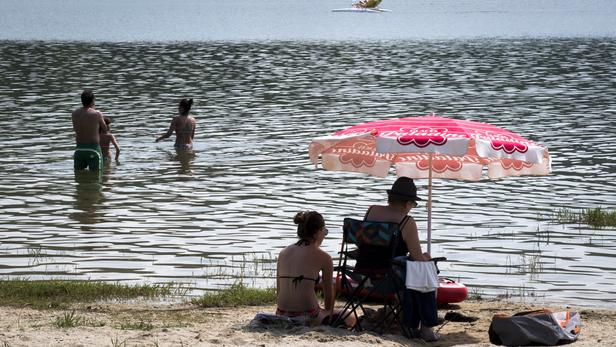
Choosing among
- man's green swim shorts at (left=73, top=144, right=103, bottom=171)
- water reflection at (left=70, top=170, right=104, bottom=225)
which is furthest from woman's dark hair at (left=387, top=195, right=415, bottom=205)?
man's green swim shorts at (left=73, top=144, right=103, bottom=171)

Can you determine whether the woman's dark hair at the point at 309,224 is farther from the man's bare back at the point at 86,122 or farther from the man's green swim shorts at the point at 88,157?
the man's green swim shorts at the point at 88,157

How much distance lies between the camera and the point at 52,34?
8475cm

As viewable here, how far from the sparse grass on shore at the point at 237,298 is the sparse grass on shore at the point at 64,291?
0.70 meters

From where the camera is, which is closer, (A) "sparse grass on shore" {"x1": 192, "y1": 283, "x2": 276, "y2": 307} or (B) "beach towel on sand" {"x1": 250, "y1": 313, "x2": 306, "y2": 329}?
(B) "beach towel on sand" {"x1": 250, "y1": 313, "x2": 306, "y2": 329}

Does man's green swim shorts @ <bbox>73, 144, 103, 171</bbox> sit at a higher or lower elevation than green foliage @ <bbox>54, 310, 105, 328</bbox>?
higher

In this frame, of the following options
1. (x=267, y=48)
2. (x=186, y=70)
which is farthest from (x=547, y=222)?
(x=267, y=48)

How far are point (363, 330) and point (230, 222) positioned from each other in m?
7.28

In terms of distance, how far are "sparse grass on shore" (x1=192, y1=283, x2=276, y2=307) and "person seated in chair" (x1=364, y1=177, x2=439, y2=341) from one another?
2.00 meters

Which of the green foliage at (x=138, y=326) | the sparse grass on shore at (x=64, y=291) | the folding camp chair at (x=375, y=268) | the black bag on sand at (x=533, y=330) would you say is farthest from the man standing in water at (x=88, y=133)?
the black bag on sand at (x=533, y=330)

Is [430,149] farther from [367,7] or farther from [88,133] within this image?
[367,7]

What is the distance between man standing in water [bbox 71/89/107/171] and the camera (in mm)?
21297

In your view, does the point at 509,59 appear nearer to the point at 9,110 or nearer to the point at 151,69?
the point at 151,69

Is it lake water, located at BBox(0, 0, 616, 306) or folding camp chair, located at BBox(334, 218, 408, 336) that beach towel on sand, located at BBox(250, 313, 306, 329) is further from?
lake water, located at BBox(0, 0, 616, 306)

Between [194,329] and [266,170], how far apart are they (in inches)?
490
